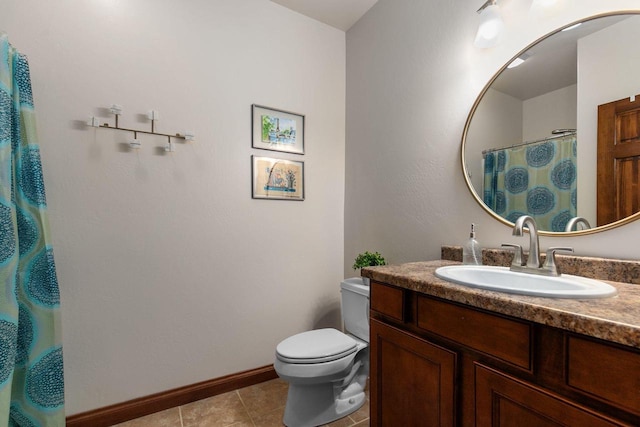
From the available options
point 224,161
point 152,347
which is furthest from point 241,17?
point 152,347

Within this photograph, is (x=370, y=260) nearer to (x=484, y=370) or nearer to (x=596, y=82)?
(x=484, y=370)

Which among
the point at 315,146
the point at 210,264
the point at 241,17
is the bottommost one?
the point at 210,264

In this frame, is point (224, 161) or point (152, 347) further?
point (224, 161)

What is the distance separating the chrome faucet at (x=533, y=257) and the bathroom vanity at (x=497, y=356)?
0.18 meters

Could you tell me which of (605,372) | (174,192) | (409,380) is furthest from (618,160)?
(174,192)

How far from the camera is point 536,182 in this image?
4.15ft

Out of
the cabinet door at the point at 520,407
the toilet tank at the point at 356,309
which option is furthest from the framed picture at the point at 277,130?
the cabinet door at the point at 520,407

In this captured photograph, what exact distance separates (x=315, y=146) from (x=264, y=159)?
439mm

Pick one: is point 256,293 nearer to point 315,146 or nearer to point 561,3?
point 315,146

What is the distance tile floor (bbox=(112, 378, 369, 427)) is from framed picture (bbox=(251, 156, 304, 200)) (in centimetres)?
129

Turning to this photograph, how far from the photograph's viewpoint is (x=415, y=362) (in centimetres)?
102

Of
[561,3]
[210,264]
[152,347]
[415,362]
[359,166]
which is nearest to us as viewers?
[415,362]

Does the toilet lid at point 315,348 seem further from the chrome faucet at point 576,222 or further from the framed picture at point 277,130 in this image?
the framed picture at point 277,130

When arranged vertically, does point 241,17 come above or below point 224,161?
above
